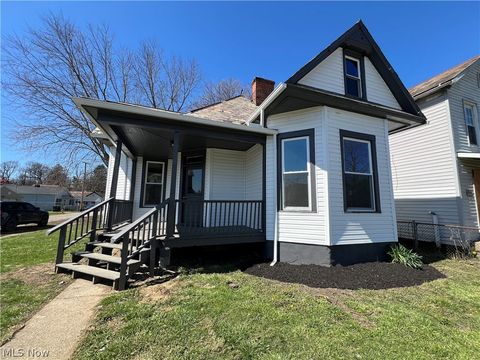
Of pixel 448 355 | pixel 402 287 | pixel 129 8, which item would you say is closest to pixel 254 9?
pixel 129 8

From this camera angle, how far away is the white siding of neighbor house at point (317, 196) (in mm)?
6012

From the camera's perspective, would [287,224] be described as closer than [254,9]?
Yes

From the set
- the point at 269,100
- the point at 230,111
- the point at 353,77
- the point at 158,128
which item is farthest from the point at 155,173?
the point at 353,77

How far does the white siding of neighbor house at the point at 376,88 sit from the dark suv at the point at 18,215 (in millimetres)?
19516

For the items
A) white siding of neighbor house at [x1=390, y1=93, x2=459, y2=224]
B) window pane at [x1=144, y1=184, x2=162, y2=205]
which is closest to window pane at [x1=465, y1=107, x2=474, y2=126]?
white siding of neighbor house at [x1=390, y1=93, x2=459, y2=224]

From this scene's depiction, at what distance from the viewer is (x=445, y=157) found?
922 centimetres

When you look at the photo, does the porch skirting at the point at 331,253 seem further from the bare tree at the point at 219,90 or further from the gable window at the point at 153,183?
the bare tree at the point at 219,90

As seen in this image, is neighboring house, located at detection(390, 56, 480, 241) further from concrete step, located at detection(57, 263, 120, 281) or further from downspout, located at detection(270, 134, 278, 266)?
concrete step, located at detection(57, 263, 120, 281)

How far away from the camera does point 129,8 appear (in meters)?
9.07

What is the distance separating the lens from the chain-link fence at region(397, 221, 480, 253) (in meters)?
8.25

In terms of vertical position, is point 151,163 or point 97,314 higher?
point 151,163

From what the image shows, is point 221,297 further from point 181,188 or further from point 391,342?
point 181,188

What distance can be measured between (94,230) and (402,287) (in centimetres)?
751

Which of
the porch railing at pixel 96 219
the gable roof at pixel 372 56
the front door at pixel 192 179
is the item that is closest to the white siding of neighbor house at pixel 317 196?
the gable roof at pixel 372 56
